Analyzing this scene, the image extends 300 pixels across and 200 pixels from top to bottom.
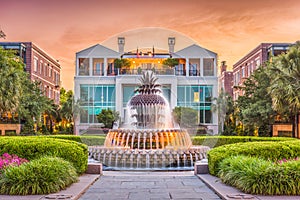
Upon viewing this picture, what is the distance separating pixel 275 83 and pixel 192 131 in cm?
1377

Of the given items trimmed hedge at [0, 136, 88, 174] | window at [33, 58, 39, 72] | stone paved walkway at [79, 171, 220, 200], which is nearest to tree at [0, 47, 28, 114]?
trimmed hedge at [0, 136, 88, 174]

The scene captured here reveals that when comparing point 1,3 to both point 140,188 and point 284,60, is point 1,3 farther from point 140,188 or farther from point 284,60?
point 284,60

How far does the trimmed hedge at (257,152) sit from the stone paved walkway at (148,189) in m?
0.79

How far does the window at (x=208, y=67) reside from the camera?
4797 cm

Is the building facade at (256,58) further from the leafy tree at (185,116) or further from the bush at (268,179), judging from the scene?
the bush at (268,179)

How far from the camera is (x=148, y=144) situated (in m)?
16.7

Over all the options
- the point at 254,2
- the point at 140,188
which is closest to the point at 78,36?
the point at 254,2

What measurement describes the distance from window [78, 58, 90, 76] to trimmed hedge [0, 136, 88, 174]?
3594 centimetres

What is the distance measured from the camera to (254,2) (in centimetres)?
1814

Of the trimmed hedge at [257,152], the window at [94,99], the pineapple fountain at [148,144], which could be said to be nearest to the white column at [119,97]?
the window at [94,99]

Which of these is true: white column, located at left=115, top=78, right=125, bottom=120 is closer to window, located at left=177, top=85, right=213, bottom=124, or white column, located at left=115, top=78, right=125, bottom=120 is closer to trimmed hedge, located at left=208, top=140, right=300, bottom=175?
window, located at left=177, top=85, right=213, bottom=124

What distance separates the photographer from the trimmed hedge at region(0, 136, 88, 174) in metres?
11.4

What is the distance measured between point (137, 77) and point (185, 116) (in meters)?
8.56

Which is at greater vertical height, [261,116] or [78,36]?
[78,36]
